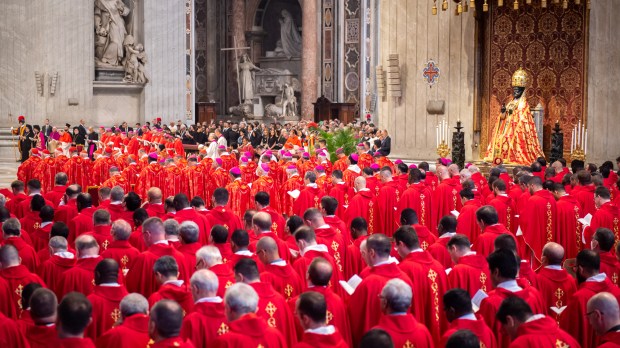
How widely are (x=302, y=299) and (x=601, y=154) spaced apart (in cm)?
1487

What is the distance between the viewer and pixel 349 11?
3703 centimetres

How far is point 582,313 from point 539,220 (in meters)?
5.37

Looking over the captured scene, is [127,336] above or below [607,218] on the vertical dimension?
below

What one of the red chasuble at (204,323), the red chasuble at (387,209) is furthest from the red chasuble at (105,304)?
the red chasuble at (387,209)

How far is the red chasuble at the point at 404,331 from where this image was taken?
18.6 feet

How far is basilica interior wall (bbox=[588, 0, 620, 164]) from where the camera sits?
60.9 ft

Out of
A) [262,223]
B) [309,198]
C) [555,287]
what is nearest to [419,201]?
[309,198]

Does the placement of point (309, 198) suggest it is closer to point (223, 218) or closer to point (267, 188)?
point (267, 188)

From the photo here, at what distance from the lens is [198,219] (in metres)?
10.7

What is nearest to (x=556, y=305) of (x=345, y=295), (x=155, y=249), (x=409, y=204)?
(x=345, y=295)

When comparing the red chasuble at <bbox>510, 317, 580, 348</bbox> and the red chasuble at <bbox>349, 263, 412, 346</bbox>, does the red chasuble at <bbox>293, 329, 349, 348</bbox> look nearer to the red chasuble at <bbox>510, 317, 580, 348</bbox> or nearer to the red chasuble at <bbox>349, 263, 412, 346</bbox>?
A: the red chasuble at <bbox>510, 317, 580, 348</bbox>

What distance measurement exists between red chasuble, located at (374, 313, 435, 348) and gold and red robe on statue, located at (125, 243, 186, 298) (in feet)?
9.41

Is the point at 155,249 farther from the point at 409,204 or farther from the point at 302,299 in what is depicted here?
the point at 409,204

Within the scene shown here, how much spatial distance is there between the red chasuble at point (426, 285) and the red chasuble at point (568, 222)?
499cm
